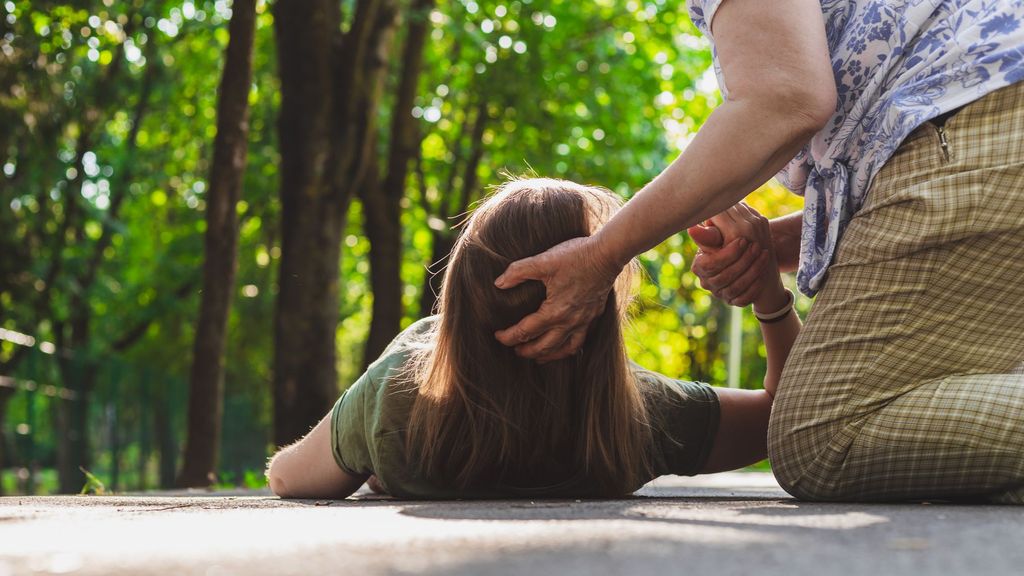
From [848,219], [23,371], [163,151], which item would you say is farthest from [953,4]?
[163,151]

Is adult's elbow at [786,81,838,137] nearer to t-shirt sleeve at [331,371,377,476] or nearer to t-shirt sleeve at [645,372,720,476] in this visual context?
t-shirt sleeve at [645,372,720,476]

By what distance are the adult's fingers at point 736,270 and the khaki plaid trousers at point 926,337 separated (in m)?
0.66

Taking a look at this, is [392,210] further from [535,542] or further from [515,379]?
[535,542]

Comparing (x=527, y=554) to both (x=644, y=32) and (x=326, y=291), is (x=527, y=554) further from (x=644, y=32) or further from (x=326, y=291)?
(x=644, y=32)

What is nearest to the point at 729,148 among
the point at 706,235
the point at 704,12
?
the point at 704,12

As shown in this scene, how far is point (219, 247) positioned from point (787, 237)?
5.68 m

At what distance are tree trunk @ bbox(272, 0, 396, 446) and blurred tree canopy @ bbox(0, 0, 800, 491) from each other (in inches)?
3.3

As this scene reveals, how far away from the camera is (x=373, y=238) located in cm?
1285

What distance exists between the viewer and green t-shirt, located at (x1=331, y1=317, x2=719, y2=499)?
3.64 metres

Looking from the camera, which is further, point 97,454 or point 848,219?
point 97,454

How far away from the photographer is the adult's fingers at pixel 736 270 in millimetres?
4094

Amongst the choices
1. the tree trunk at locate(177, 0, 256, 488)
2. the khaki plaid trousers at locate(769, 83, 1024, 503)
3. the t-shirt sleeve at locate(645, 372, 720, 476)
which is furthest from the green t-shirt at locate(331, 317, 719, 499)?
the tree trunk at locate(177, 0, 256, 488)

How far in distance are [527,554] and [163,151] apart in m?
17.9

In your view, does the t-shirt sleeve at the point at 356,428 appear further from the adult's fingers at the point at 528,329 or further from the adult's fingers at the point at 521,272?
the adult's fingers at the point at 521,272
